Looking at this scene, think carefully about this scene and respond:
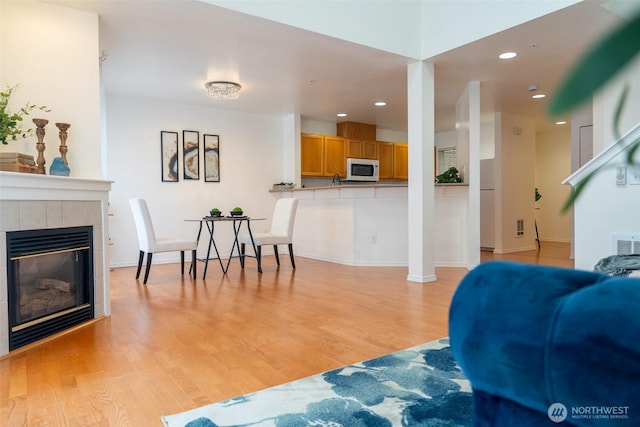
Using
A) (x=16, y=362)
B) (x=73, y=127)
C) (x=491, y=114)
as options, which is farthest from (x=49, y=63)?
(x=491, y=114)

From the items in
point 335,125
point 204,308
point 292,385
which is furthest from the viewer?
point 335,125

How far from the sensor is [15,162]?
2697 mm

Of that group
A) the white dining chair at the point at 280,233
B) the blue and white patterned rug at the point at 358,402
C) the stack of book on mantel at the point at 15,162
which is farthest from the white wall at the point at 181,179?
the blue and white patterned rug at the point at 358,402

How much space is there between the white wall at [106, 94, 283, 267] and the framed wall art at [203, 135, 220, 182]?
0.08 m

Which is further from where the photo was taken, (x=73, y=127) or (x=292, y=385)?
(x=73, y=127)

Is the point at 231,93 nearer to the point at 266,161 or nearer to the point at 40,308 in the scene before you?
the point at 266,161

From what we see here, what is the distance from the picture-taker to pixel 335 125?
821 cm

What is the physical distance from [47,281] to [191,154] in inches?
155

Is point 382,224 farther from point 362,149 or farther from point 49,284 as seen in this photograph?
point 49,284

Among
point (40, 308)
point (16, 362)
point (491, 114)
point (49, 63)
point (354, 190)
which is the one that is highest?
point (491, 114)

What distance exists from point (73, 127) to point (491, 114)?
6574 mm

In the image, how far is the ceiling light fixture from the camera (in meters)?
5.03

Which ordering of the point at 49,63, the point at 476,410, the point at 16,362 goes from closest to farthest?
the point at 476,410, the point at 16,362, the point at 49,63

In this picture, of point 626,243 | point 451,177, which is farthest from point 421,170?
point 626,243
